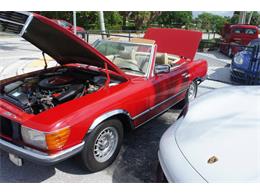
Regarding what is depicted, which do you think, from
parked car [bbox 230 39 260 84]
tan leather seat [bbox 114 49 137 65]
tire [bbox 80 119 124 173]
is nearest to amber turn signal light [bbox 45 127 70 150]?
tire [bbox 80 119 124 173]

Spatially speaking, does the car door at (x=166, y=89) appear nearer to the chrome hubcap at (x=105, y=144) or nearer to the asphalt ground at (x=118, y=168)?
the asphalt ground at (x=118, y=168)

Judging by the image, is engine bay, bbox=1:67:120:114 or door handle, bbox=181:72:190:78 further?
door handle, bbox=181:72:190:78

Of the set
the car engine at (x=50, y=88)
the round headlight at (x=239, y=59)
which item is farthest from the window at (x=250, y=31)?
the car engine at (x=50, y=88)

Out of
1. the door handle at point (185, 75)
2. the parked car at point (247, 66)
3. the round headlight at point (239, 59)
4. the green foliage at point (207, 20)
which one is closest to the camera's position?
the door handle at point (185, 75)

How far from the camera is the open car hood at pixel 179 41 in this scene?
16.2ft

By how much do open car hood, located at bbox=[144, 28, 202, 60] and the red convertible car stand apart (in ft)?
1.90

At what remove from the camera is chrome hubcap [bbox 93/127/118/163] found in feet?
9.37

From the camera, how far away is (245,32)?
12.7 meters

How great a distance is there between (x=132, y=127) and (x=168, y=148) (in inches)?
42.7

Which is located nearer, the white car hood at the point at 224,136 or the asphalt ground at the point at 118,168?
the white car hood at the point at 224,136

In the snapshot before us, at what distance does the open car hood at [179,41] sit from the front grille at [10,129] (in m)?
3.52

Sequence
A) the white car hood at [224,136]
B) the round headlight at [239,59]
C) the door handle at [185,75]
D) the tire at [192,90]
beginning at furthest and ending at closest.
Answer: the round headlight at [239,59], the tire at [192,90], the door handle at [185,75], the white car hood at [224,136]

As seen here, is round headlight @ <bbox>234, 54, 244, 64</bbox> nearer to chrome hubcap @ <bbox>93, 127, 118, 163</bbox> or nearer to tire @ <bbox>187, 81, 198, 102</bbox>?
tire @ <bbox>187, 81, 198, 102</bbox>

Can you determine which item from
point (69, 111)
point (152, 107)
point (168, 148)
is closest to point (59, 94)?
point (69, 111)
